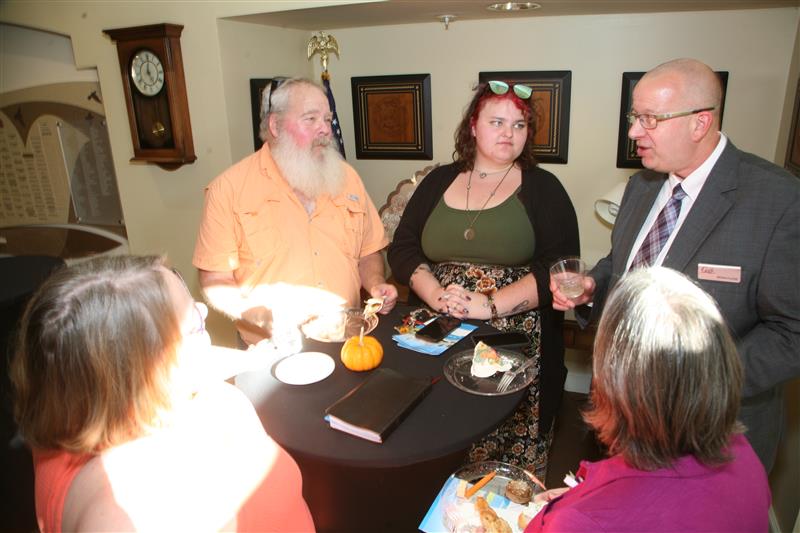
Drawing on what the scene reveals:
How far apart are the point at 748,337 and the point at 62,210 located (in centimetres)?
444

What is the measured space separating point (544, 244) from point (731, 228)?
78 cm

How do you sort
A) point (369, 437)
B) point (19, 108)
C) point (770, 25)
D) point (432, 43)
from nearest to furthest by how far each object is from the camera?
point (369, 437), point (770, 25), point (432, 43), point (19, 108)

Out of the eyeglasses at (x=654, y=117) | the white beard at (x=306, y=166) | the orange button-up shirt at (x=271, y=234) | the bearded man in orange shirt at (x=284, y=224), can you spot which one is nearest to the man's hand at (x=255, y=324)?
the bearded man in orange shirt at (x=284, y=224)

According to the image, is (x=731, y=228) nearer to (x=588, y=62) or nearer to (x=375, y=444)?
(x=375, y=444)

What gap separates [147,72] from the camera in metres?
3.09

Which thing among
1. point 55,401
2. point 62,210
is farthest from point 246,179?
point 62,210

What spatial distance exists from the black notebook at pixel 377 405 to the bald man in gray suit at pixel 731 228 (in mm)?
868

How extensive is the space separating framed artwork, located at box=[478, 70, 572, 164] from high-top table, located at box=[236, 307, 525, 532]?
160cm

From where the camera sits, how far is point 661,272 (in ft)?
3.39

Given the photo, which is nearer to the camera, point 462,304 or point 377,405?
point 377,405

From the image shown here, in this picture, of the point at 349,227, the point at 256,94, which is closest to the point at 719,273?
the point at 349,227

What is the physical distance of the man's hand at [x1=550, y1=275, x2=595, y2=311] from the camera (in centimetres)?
180

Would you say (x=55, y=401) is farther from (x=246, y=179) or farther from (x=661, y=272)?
(x=246, y=179)

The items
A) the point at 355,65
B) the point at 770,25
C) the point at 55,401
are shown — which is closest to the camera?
the point at 55,401
